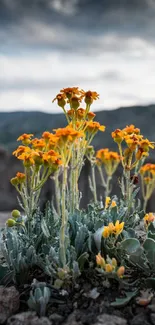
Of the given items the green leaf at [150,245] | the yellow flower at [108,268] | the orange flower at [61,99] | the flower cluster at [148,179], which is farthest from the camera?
the flower cluster at [148,179]

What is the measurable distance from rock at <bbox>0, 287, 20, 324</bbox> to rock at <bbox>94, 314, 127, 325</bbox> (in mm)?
460

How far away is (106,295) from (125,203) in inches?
29.7

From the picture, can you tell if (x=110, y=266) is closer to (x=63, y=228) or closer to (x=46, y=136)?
(x=63, y=228)

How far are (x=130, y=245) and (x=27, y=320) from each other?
633 millimetres

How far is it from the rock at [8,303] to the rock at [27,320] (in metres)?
0.08

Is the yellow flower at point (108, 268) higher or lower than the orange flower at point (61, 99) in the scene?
lower

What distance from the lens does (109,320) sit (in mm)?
2123

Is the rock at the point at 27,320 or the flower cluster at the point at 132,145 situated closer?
the rock at the point at 27,320

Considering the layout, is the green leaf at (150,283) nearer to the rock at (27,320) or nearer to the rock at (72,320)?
the rock at (72,320)

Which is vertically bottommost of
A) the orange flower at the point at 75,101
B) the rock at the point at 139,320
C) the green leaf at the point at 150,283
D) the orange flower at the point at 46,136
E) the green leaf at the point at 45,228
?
the rock at the point at 139,320

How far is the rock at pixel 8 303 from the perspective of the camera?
7.56ft

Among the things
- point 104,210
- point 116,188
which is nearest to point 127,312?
point 104,210

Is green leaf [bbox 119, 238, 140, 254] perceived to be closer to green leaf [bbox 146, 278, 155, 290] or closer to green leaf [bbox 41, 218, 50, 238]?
green leaf [bbox 146, 278, 155, 290]

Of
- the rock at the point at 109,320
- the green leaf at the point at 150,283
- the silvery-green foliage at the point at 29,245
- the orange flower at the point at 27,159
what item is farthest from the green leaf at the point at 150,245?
the orange flower at the point at 27,159
